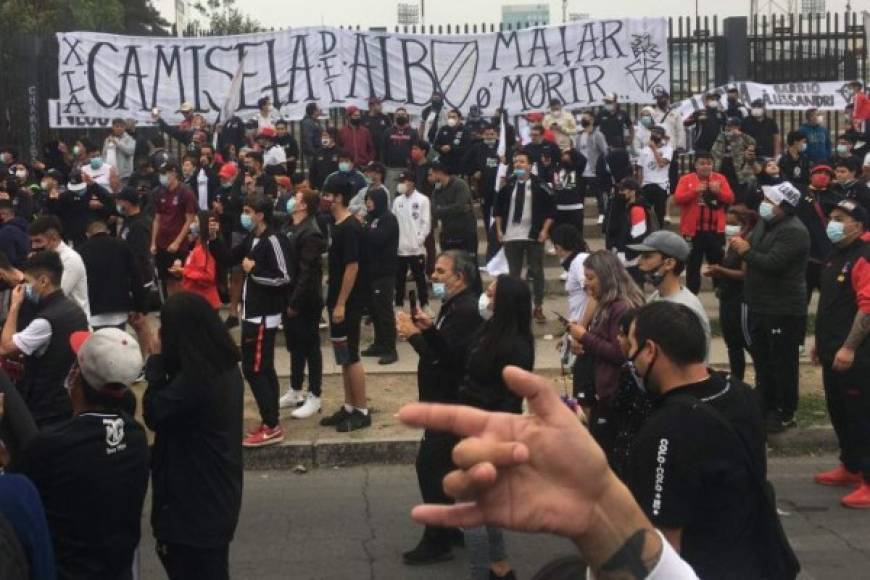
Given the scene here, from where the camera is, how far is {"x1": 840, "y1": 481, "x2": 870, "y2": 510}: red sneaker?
7.92m

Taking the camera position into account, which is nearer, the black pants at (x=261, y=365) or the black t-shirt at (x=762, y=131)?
the black pants at (x=261, y=365)

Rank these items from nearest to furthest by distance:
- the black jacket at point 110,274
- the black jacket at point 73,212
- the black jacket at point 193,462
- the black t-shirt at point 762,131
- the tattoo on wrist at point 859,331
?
the black jacket at point 193,462
the tattoo on wrist at point 859,331
the black jacket at point 110,274
the black jacket at point 73,212
the black t-shirt at point 762,131

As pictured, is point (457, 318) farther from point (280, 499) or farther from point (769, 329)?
point (769, 329)

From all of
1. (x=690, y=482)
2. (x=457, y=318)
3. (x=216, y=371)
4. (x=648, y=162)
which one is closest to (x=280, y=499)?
(x=457, y=318)

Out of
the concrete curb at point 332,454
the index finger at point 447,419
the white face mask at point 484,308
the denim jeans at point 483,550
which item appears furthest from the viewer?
the concrete curb at point 332,454

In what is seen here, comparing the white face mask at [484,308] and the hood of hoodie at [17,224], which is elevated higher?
the hood of hoodie at [17,224]

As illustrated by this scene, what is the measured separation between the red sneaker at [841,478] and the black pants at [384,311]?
4.71 metres

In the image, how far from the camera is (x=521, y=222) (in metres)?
13.5

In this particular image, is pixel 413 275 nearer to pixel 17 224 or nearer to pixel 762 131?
pixel 17 224

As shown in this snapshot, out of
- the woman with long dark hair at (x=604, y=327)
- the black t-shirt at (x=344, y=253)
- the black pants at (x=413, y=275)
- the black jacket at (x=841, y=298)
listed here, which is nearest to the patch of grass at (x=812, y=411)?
the black jacket at (x=841, y=298)

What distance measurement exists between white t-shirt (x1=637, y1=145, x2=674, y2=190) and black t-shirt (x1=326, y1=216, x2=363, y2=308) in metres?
7.54

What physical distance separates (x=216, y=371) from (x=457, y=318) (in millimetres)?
2039

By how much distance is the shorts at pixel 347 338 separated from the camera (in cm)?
964

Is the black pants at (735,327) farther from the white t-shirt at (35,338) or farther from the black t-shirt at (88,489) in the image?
the black t-shirt at (88,489)
